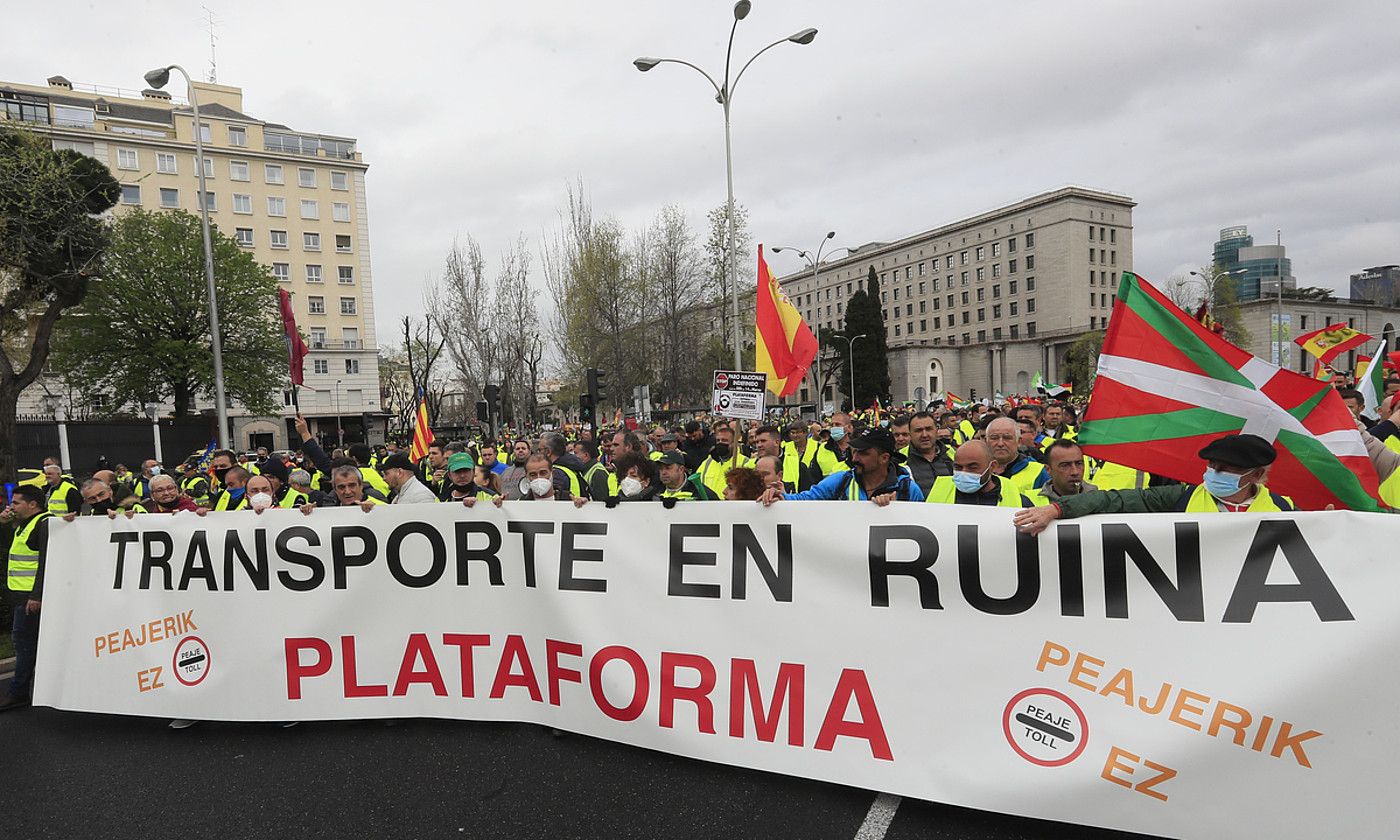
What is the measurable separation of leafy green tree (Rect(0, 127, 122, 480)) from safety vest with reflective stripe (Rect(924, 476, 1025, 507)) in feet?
55.7

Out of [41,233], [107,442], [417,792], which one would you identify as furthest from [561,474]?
[107,442]

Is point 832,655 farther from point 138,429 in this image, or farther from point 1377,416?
point 138,429

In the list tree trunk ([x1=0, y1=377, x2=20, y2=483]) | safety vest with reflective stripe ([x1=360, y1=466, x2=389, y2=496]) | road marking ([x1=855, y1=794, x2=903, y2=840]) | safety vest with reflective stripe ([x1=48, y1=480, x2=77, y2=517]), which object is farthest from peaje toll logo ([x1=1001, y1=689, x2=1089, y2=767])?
tree trunk ([x1=0, y1=377, x2=20, y2=483])

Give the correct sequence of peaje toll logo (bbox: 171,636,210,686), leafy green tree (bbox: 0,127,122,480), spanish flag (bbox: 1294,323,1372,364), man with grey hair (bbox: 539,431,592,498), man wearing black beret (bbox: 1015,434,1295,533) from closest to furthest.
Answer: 1. man wearing black beret (bbox: 1015,434,1295,533)
2. peaje toll logo (bbox: 171,636,210,686)
3. man with grey hair (bbox: 539,431,592,498)
4. spanish flag (bbox: 1294,323,1372,364)
5. leafy green tree (bbox: 0,127,122,480)

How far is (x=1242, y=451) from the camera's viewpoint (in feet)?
10.7

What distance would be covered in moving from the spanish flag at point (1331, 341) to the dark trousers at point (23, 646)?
16170 millimetres

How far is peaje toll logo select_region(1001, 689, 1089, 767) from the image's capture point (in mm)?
2967

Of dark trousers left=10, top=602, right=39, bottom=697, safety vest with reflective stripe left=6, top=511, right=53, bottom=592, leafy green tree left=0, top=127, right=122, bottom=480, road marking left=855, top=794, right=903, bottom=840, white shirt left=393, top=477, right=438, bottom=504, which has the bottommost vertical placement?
road marking left=855, top=794, right=903, bottom=840

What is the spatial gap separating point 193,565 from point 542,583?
7.25ft

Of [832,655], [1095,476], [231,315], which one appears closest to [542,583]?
[832,655]

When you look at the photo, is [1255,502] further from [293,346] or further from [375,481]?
[293,346]

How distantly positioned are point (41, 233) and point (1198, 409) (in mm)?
20627

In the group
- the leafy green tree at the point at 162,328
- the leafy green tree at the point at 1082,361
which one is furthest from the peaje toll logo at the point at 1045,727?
the leafy green tree at the point at 1082,361

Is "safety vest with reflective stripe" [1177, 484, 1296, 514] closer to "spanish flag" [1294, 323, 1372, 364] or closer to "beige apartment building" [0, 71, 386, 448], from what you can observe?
"spanish flag" [1294, 323, 1372, 364]
